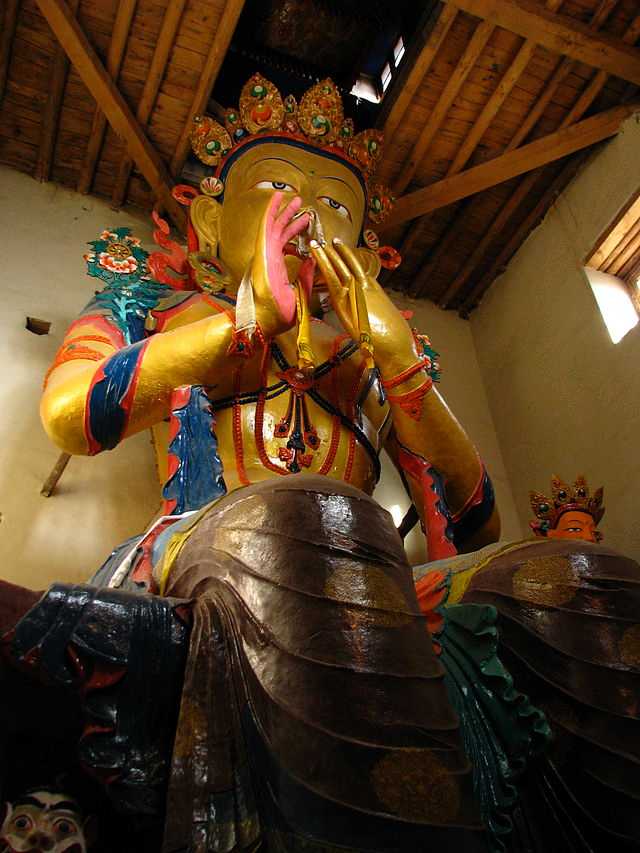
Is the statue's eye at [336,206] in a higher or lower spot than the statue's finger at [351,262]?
higher

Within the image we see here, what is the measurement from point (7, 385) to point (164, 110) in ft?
4.33

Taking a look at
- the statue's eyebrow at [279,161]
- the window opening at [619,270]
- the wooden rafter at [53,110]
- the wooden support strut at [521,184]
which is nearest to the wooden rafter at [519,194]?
the wooden support strut at [521,184]

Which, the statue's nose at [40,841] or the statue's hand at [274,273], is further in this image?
the statue's hand at [274,273]

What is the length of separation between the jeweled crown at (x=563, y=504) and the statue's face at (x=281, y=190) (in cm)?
105

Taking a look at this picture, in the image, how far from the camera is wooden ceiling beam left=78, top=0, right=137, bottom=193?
8.88 ft

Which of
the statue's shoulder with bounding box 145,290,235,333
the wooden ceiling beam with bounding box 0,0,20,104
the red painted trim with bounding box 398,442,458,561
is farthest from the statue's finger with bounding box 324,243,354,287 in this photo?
the wooden ceiling beam with bounding box 0,0,20,104

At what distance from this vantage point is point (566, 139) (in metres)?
3.05

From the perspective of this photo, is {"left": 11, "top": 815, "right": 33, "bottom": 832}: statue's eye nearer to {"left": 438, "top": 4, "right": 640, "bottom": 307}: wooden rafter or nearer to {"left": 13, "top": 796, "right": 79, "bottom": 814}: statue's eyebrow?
{"left": 13, "top": 796, "right": 79, "bottom": 814}: statue's eyebrow

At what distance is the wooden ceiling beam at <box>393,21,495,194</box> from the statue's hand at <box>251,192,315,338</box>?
126 centimetres

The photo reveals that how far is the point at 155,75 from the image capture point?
2.87m

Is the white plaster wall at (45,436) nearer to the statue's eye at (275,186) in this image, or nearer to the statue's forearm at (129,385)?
the statue's forearm at (129,385)

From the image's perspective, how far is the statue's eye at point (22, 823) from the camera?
0.97 m

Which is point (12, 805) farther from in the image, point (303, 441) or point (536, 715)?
point (303, 441)

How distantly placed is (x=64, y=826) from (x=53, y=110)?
108 inches
